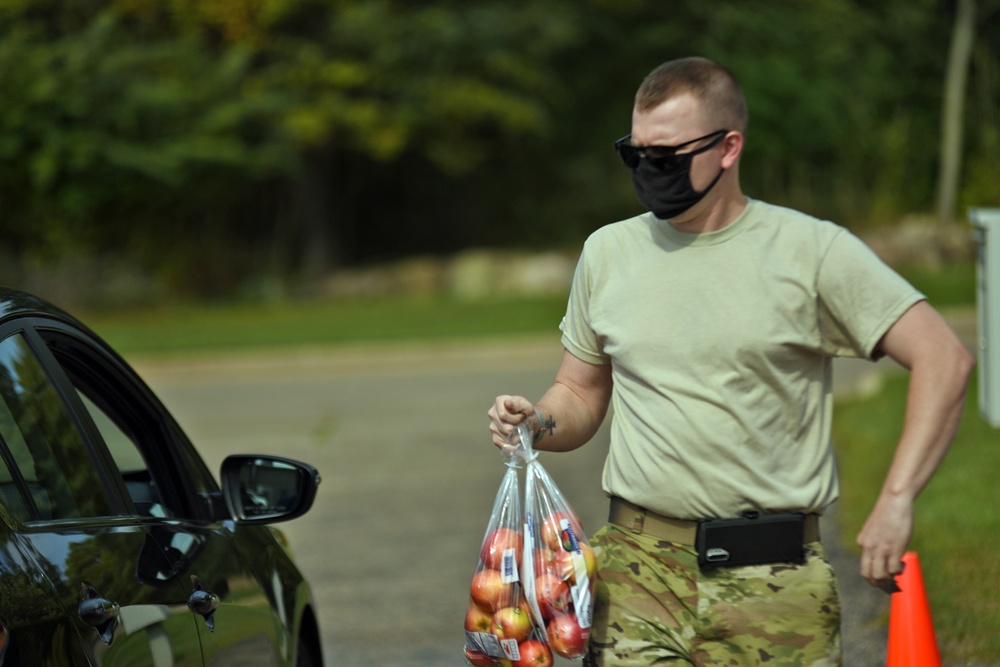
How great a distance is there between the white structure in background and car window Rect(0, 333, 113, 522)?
4.08 metres

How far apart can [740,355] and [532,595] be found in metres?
0.67

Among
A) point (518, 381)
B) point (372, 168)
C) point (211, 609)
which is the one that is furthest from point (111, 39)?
point (211, 609)

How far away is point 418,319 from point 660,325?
21.4 meters

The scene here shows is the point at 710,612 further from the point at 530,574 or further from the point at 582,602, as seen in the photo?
the point at 530,574

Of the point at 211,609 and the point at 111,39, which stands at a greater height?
the point at 111,39

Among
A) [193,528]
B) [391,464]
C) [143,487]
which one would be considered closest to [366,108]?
[391,464]

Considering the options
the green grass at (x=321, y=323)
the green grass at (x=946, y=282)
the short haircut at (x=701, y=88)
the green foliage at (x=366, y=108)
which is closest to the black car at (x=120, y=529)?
the short haircut at (x=701, y=88)

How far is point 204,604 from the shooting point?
3031mm

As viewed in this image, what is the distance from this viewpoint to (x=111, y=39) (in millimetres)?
29625

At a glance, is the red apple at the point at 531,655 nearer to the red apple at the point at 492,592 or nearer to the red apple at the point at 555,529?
the red apple at the point at 492,592

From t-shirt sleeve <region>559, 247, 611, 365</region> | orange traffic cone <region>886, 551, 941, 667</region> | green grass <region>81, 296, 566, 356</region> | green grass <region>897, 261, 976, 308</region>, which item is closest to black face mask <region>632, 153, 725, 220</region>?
t-shirt sleeve <region>559, 247, 611, 365</region>

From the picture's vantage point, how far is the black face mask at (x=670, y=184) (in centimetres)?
313

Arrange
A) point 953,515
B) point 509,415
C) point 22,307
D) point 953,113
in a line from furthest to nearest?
point 953,113 < point 953,515 < point 509,415 < point 22,307

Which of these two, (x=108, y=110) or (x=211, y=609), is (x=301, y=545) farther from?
(x=108, y=110)
